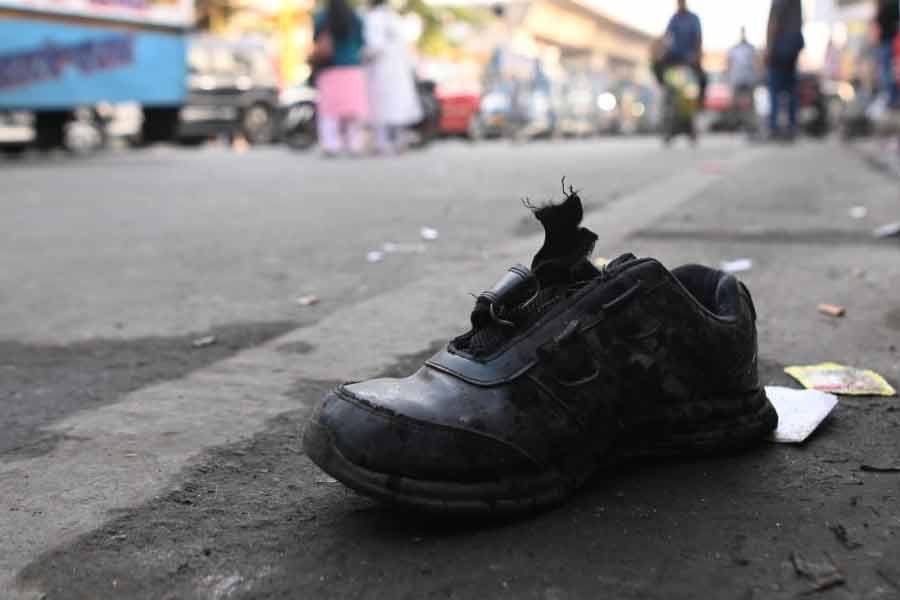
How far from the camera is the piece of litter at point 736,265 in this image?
322cm

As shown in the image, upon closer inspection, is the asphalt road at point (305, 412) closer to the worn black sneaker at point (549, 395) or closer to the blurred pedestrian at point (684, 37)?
the worn black sneaker at point (549, 395)

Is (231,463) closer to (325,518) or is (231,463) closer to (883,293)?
(325,518)

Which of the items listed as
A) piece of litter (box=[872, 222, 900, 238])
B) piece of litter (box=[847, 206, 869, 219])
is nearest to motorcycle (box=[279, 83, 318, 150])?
piece of litter (box=[847, 206, 869, 219])

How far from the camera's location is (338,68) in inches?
475

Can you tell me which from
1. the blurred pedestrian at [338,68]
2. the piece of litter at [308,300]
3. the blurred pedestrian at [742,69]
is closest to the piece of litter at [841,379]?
the piece of litter at [308,300]

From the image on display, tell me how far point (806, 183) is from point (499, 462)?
5675mm

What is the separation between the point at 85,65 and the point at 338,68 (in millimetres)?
4124

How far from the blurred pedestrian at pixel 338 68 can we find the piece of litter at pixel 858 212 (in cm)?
782

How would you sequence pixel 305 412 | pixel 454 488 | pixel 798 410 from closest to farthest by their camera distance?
pixel 454 488 < pixel 798 410 < pixel 305 412

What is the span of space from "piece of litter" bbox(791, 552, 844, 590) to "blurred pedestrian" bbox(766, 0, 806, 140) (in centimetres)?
1231

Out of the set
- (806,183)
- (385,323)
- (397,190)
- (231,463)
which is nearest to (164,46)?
(397,190)

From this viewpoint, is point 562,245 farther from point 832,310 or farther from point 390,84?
point 390,84

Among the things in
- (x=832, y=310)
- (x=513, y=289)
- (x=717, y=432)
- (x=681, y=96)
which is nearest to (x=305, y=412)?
(x=513, y=289)

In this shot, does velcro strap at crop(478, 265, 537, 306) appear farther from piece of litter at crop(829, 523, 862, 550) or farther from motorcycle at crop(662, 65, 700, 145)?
motorcycle at crop(662, 65, 700, 145)
